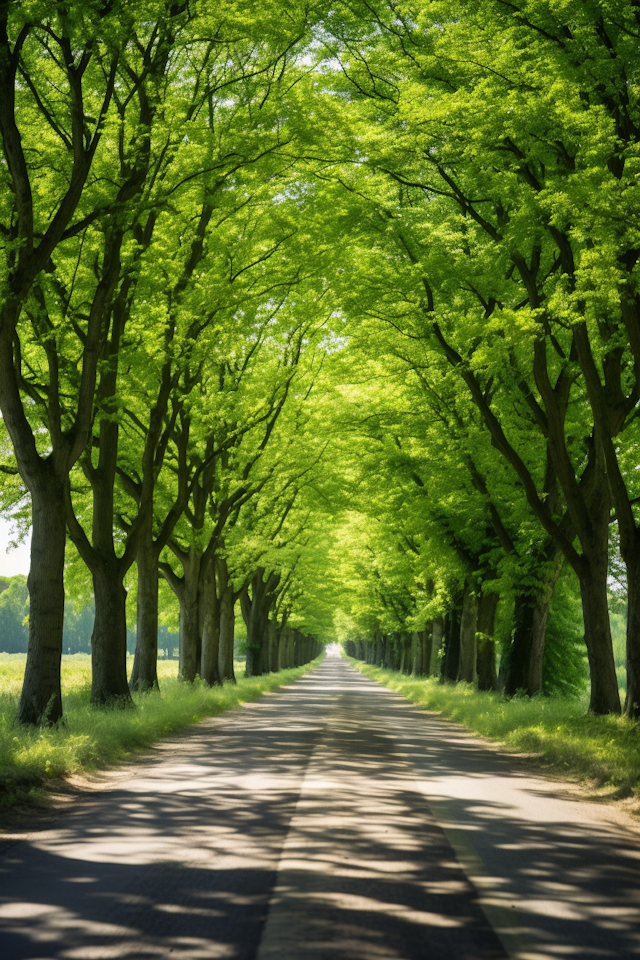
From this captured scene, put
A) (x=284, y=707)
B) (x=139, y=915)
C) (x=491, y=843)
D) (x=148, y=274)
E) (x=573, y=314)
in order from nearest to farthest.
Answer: (x=139, y=915)
(x=491, y=843)
(x=573, y=314)
(x=148, y=274)
(x=284, y=707)

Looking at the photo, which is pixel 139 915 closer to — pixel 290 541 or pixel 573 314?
pixel 573 314

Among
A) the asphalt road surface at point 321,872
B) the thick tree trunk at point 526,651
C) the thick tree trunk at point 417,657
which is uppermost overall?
the thick tree trunk at point 526,651

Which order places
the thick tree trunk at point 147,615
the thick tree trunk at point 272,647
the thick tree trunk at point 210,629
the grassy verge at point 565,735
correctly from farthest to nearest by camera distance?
1. the thick tree trunk at point 272,647
2. the thick tree trunk at point 210,629
3. the thick tree trunk at point 147,615
4. the grassy verge at point 565,735

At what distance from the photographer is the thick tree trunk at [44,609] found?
12.6 meters

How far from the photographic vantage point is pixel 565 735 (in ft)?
45.4

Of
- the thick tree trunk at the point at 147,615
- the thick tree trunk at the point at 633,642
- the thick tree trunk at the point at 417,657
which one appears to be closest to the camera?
the thick tree trunk at the point at 633,642

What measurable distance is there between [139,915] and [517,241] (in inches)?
475

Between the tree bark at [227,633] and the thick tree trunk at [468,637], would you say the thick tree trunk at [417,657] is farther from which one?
the thick tree trunk at [468,637]

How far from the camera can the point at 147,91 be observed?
1412cm

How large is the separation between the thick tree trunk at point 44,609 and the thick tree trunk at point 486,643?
15.2 meters

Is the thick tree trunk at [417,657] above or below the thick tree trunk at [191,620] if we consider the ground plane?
below

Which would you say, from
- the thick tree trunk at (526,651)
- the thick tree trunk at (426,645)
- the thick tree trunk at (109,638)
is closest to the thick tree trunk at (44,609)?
the thick tree trunk at (109,638)

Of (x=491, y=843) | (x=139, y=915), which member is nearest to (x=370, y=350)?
(x=491, y=843)

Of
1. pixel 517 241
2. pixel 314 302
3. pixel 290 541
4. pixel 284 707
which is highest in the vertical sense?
pixel 314 302
